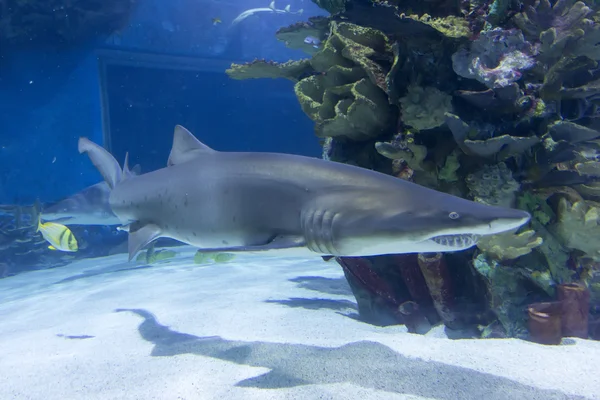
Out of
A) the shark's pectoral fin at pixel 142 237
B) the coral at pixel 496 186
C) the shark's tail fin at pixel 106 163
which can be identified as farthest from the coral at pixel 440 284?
the shark's tail fin at pixel 106 163

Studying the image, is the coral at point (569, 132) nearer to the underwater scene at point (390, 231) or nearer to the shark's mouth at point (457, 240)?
the underwater scene at point (390, 231)

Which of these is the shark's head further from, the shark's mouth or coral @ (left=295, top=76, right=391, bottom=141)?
coral @ (left=295, top=76, right=391, bottom=141)

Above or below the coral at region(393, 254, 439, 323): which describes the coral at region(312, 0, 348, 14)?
above

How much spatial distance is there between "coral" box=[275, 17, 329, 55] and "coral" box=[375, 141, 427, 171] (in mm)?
2113

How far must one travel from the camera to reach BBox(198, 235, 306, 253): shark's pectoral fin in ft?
8.88

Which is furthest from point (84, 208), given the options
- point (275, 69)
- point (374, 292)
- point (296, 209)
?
point (296, 209)

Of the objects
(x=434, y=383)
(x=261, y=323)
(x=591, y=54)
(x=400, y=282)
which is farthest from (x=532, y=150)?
(x=261, y=323)

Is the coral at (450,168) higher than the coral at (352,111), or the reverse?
the coral at (352,111)

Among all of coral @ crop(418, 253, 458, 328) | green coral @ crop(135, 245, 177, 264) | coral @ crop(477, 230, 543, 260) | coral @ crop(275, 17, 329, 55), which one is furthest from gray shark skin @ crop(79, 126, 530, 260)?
green coral @ crop(135, 245, 177, 264)

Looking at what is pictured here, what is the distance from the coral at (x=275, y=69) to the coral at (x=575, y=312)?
3.75 metres

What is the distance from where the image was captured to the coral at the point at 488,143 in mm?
3494

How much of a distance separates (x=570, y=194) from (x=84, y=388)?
4.40 meters

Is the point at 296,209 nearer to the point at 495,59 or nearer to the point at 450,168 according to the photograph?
the point at 450,168

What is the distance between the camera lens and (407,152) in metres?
3.91
